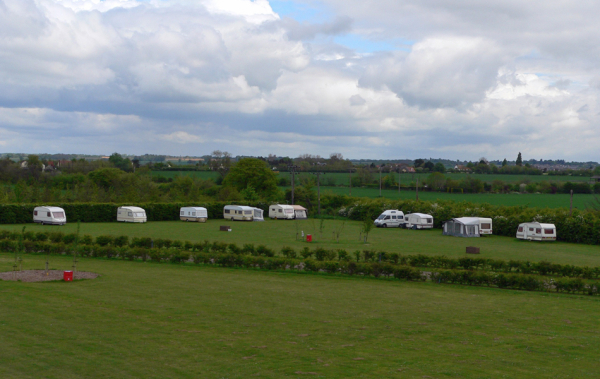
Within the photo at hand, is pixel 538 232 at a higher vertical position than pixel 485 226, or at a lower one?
lower

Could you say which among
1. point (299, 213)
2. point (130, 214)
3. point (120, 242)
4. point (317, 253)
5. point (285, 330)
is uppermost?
point (299, 213)

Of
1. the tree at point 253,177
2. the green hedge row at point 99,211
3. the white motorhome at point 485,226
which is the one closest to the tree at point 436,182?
the tree at point 253,177

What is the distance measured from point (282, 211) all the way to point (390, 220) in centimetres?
1147

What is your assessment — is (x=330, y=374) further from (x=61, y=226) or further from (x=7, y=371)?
(x=61, y=226)

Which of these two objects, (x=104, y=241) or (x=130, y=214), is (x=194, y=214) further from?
(x=104, y=241)

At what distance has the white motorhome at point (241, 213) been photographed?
5006cm

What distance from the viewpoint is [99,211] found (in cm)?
4597

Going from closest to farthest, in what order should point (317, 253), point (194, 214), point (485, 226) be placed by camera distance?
1. point (317, 253)
2. point (485, 226)
3. point (194, 214)

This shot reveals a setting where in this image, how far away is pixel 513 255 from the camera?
29781mm

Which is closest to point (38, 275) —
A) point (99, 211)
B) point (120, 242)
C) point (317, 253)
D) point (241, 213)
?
point (120, 242)

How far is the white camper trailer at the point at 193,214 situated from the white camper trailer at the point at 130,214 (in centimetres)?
404

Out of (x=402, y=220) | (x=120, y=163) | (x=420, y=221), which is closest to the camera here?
(x=420, y=221)

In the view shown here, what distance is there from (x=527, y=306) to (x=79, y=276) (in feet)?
49.2

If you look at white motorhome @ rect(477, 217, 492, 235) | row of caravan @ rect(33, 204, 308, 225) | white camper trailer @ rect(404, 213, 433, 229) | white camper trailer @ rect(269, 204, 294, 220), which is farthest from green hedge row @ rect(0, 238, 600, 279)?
white camper trailer @ rect(269, 204, 294, 220)
